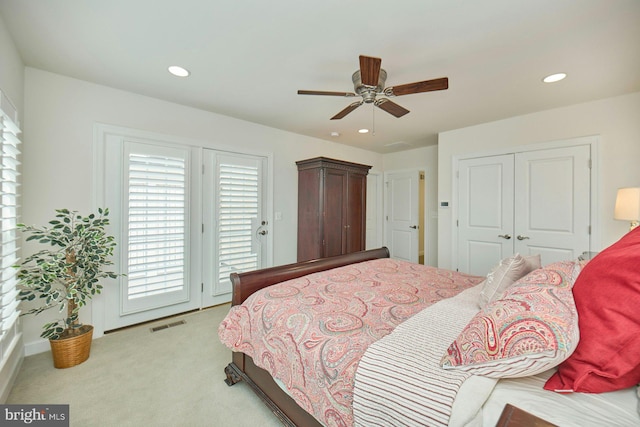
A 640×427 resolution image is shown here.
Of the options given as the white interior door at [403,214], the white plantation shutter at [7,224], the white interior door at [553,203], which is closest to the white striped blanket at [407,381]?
the white plantation shutter at [7,224]

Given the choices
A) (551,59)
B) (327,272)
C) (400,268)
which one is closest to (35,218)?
(327,272)

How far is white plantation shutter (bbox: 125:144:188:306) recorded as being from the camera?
110 inches

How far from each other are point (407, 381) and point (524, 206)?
11.2 ft

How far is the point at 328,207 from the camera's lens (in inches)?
154

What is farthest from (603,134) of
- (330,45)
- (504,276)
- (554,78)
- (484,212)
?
(330,45)

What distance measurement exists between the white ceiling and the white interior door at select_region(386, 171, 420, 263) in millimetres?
2347

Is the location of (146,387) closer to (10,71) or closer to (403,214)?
(10,71)

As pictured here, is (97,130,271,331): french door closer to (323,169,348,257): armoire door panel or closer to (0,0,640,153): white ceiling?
(0,0,640,153): white ceiling

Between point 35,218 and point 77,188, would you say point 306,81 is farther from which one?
point 35,218

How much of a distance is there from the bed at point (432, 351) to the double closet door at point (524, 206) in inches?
84.1

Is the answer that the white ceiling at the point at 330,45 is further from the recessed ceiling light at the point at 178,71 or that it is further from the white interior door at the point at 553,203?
the white interior door at the point at 553,203

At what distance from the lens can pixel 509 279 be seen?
145 cm

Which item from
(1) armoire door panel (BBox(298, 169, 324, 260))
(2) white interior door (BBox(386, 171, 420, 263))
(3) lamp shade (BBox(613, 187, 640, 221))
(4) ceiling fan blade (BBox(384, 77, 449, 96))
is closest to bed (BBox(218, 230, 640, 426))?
(4) ceiling fan blade (BBox(384, 77, 449, 96))

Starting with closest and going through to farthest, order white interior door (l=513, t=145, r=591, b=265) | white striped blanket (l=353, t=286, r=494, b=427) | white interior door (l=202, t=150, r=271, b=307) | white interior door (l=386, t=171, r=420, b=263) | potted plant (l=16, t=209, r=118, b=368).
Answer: white striped blanket (l=353, t=286, r=494, b=427)
potted plant (l=16, t=209, r=118, b=368)
white interior door (l=513, t=145, r=591, b=265)
white interior door (l=202, t=150, r=271, b=307)
white interior door (l=386, t=171, r=420, b=263)
